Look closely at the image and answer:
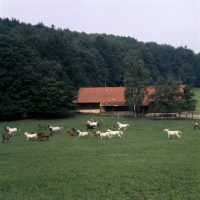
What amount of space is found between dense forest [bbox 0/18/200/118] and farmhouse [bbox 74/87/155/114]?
2.71m

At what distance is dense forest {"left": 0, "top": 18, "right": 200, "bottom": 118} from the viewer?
51.8 meters

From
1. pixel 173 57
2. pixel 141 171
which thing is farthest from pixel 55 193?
pixel 173 57

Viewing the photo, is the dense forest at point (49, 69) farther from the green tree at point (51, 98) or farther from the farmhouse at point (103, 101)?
the farmhouse at point (103, 101)

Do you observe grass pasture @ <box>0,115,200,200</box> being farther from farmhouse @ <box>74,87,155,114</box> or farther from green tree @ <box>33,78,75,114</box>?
farmhouse @ <box>74,87,155,114</box>

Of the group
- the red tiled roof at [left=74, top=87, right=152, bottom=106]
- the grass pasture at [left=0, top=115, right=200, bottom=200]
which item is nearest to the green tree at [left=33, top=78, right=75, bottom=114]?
the red tiled roof at [left=74, top=87, right=152, bottom=106]

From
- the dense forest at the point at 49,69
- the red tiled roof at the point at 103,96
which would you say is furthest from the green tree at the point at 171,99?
the red tiled roof at the point at 103,96

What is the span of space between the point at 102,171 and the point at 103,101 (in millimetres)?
46957

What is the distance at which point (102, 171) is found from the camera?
1573 centimetres

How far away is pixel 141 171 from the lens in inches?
612

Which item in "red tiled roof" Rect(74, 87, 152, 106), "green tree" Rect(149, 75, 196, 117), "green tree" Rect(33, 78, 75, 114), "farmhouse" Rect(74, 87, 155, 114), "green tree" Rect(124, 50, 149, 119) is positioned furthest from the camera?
"red tiled roof" Rect(74, 87, 152, 106)

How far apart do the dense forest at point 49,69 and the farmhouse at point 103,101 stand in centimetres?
271

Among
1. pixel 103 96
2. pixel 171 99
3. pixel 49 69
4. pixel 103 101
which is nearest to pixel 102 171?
pixel 171 99

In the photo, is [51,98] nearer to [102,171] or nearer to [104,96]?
[104,96]

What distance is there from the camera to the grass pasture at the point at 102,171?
12.1 m
